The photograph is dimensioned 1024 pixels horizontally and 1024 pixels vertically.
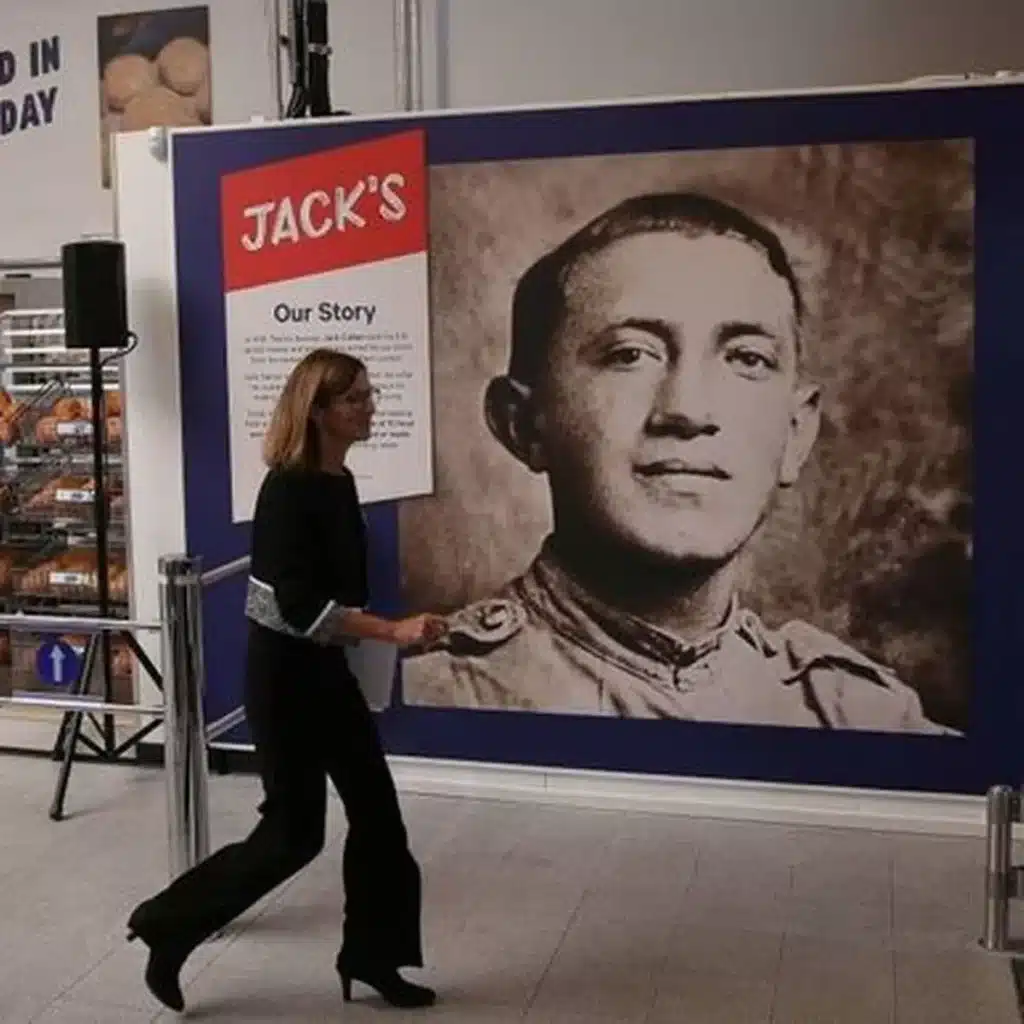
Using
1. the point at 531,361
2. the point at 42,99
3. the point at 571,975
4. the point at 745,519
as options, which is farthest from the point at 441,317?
the point at 42,99

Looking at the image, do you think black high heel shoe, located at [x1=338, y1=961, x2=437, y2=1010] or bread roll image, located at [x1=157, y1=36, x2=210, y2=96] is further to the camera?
bread roll image, located at [x1=157, y1=36, x2=210, y2=96]

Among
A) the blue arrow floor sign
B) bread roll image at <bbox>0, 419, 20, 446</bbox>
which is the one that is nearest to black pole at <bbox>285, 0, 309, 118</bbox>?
bread roll image at <bbox>0, 419, 20, 446</bbox>

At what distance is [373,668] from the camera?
350 cm

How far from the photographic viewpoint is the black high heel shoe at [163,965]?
130 inches

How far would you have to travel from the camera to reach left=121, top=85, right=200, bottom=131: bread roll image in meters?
6.69

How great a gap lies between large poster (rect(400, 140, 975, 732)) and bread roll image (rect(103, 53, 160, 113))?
2485 mm

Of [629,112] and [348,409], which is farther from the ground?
[629,112]

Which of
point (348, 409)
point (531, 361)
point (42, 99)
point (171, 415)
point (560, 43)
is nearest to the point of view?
point (348, 409)

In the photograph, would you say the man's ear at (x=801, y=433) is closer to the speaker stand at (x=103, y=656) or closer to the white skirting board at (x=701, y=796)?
the white skirting board at (x=701, y=796)

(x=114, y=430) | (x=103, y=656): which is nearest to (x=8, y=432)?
(x=114, y=430)

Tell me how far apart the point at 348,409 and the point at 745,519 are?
1.82m

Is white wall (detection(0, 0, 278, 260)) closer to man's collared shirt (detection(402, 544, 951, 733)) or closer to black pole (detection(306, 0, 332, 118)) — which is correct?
black pole (detection(306, 0, 332, 118))

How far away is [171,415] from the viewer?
206 inches

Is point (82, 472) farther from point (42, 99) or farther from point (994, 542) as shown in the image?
point (994, 542)
